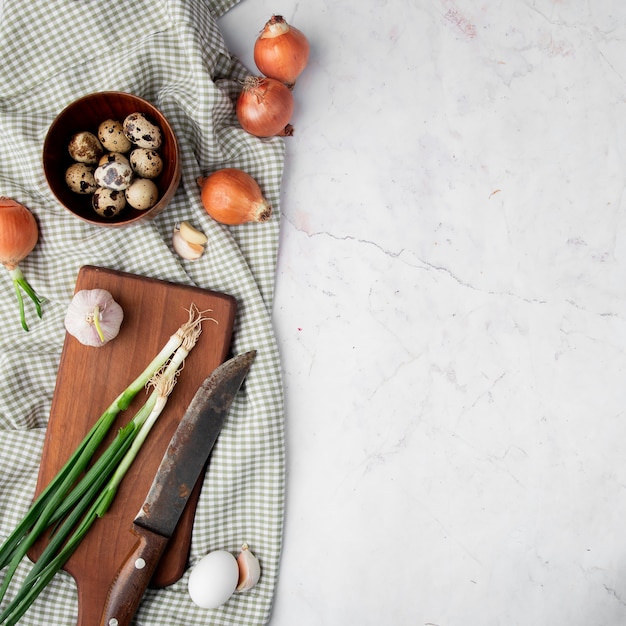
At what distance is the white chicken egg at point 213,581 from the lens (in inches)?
43.6

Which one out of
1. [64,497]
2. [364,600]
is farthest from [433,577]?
[64,497]

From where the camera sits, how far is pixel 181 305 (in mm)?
1184

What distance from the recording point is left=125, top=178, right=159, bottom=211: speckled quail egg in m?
1.11

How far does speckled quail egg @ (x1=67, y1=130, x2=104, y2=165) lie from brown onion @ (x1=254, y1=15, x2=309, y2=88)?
33cm

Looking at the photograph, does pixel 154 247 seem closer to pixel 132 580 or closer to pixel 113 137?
pixel 113 137

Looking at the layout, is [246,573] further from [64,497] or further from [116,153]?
[116,153]

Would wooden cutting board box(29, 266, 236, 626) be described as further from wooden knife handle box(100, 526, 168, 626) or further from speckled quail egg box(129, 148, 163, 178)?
speckled quail egg box(129, 148, 163, 178)

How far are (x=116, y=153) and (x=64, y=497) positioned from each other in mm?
595

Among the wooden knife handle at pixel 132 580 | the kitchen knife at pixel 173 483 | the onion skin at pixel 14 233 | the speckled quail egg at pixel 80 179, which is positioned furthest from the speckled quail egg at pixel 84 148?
the wooden knife handle at pixel 132 580

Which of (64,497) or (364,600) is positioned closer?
(64,497)

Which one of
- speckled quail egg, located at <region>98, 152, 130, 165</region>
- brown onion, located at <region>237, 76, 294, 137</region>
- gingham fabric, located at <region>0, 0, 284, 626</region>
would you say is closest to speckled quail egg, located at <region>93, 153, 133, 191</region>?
speckled quail egg, located at <region>98, 152, 130, 165</region>

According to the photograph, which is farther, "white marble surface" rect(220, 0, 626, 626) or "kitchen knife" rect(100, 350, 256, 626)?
"white marble surface" rect(220, 0, 626, 626)

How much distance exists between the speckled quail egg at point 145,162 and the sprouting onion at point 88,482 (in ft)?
0.81

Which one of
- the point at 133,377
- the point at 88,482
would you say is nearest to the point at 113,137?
the point at 133,377
